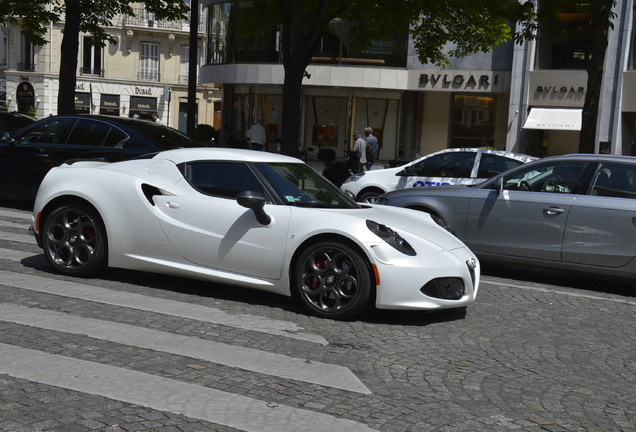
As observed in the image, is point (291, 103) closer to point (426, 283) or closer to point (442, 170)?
point (442, 170)

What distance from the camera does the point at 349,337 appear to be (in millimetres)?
6219

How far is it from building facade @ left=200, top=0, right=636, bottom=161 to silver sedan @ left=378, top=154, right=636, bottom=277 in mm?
22442

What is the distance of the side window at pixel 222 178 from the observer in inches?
288

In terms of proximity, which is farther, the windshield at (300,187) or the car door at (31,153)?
the car door at (31,153)

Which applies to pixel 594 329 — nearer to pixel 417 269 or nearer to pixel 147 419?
pixel 417 269

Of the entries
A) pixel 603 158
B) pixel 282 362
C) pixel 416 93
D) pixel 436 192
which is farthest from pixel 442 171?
pixel 416 93

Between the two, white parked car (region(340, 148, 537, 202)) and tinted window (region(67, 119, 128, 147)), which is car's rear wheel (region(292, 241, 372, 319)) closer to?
tinted window (region(67, 119, 128, 147))

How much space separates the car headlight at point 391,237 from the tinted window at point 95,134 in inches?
255

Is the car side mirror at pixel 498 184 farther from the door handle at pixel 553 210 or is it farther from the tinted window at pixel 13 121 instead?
the tinted window at pixel 13 121

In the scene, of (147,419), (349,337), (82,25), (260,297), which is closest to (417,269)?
(349,337)

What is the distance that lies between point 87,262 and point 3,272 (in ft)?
2.84

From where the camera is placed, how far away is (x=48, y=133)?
41.6 ft

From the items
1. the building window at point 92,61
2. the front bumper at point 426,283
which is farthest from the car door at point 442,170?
the building window at point 92,61

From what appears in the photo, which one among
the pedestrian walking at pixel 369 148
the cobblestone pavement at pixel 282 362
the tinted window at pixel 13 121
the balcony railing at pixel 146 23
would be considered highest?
the balcony railing at pixel 146 23
